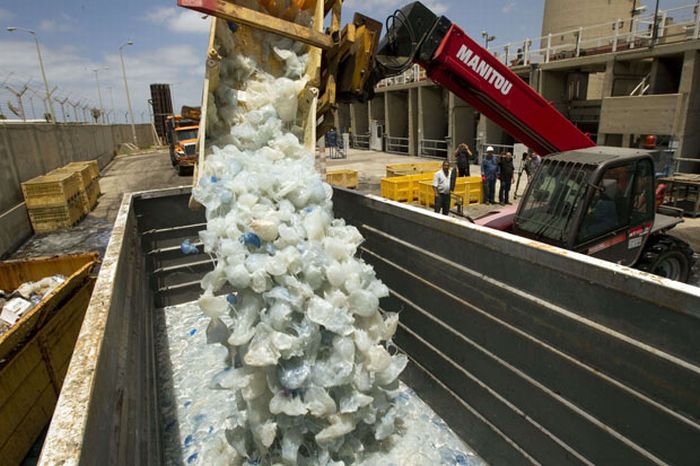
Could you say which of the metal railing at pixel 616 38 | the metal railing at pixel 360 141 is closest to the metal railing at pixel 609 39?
the metal railing at pixel 616 38

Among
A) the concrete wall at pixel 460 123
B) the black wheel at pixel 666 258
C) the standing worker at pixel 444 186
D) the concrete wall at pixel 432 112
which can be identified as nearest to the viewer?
the black wheel at pixel 666 258

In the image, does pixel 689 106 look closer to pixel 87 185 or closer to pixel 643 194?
pixel 643 194

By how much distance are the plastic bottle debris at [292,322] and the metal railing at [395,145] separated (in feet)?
67.0

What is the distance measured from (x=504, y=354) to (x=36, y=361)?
3.53 metres

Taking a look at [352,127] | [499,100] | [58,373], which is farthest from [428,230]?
[352,127]

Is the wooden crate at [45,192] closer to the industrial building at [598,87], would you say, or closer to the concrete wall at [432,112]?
the industrial building at [598,87]

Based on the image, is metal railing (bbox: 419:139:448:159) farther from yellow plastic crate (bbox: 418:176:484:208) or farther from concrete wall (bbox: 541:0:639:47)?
yellow plastic crate (bbox: 418:176:484:208)

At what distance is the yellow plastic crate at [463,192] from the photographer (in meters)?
9.59

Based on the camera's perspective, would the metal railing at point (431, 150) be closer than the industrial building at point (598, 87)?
No

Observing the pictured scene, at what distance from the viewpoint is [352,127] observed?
91.9 ft

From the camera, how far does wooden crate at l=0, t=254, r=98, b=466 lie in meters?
2.92

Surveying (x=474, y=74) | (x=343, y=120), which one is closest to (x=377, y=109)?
(x=343, y=120)

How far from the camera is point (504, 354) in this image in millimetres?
2352

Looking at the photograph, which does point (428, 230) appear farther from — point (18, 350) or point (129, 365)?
point (18, 350)
